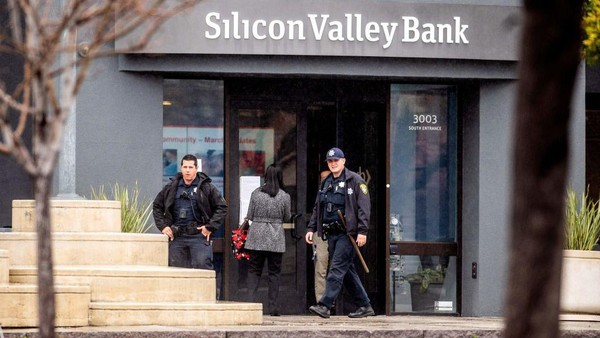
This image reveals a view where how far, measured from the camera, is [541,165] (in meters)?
4.73

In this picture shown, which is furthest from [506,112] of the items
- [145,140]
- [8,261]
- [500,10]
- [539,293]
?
[539,293]

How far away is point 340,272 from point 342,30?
3.32 meters

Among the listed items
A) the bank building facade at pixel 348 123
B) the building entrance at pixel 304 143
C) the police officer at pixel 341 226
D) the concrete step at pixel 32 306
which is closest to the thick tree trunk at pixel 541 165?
the concrete step at pixel 32 306

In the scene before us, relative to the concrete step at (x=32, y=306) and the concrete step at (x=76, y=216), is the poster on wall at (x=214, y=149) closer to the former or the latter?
the concrete step at (x=76, y=216)

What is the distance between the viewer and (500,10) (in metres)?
16.4

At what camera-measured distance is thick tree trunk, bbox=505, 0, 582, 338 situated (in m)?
4.71

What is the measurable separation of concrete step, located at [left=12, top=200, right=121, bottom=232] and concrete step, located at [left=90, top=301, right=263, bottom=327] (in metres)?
1.65

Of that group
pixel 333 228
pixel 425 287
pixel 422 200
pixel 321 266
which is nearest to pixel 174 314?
pixel 333 228

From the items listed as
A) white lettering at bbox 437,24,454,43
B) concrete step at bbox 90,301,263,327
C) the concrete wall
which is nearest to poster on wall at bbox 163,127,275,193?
the concrete wall

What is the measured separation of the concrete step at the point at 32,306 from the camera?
12148mm

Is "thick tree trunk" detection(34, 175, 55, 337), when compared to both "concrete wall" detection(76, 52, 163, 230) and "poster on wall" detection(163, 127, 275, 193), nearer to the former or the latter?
"concrete wall" detection(76, 52, 163, 230)

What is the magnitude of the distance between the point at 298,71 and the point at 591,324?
15.4 feet

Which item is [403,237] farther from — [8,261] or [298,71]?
[8,261]

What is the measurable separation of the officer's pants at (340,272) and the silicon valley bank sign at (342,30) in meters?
2.63
